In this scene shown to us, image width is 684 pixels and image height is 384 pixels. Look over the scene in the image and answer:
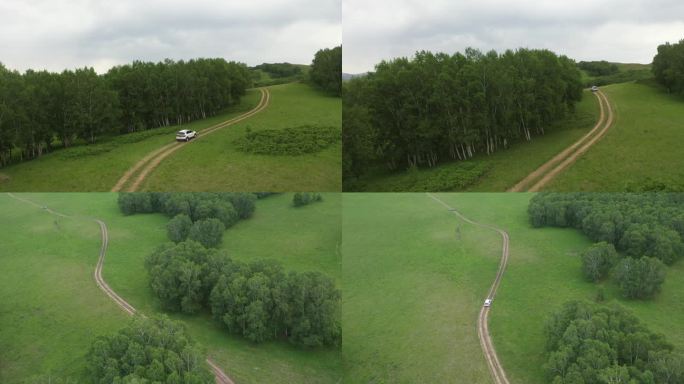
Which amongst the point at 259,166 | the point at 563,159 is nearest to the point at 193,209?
the point at 259,166

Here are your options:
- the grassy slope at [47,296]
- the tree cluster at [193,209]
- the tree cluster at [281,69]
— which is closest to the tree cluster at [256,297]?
the grassy slope at [47,296]

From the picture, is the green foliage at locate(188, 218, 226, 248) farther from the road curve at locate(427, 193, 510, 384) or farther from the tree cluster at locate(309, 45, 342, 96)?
the road curve at locate(427, 193, 510, 384)

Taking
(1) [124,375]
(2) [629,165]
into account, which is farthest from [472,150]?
(1) [124,375]

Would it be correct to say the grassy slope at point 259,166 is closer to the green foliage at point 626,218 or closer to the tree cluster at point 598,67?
the tree cluster at point 598,67

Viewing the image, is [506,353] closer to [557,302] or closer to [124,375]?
[557,302]

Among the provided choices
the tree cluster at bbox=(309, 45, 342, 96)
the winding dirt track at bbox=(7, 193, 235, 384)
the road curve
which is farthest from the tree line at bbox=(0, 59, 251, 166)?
the road curve

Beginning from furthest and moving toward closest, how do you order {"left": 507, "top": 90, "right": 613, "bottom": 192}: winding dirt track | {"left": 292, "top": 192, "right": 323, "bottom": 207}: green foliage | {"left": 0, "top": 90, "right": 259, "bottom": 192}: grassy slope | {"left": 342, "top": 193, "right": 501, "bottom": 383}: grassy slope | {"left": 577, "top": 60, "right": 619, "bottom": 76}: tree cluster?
1. {"left": 292, "top": 192, "right": 323, "bottom": 207}: green foliage
2. {"left": 342, "top": 193, "right": 501, "bottom": 383}: grassy slope
3. {"left": 0, "top": 90, "right": 259, "bottom": 192}: grassy slope
4. {"left": 577, "top": 60, "right": 619, "bottom": 76}: tree cluster
5. {"left": 507, "top": 90, "right": 613, "bottom": 192}: winding dirt track

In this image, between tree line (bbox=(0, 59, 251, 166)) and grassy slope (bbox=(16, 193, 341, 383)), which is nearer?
tree line (bbox=(0, 59, 251, 166))

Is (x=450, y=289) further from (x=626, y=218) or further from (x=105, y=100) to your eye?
(x=105, y=100)

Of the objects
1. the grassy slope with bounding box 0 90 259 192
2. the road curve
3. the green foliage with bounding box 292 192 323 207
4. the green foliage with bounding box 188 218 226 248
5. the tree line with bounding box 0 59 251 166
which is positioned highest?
the tree line with bounding box 0 59 251 166
